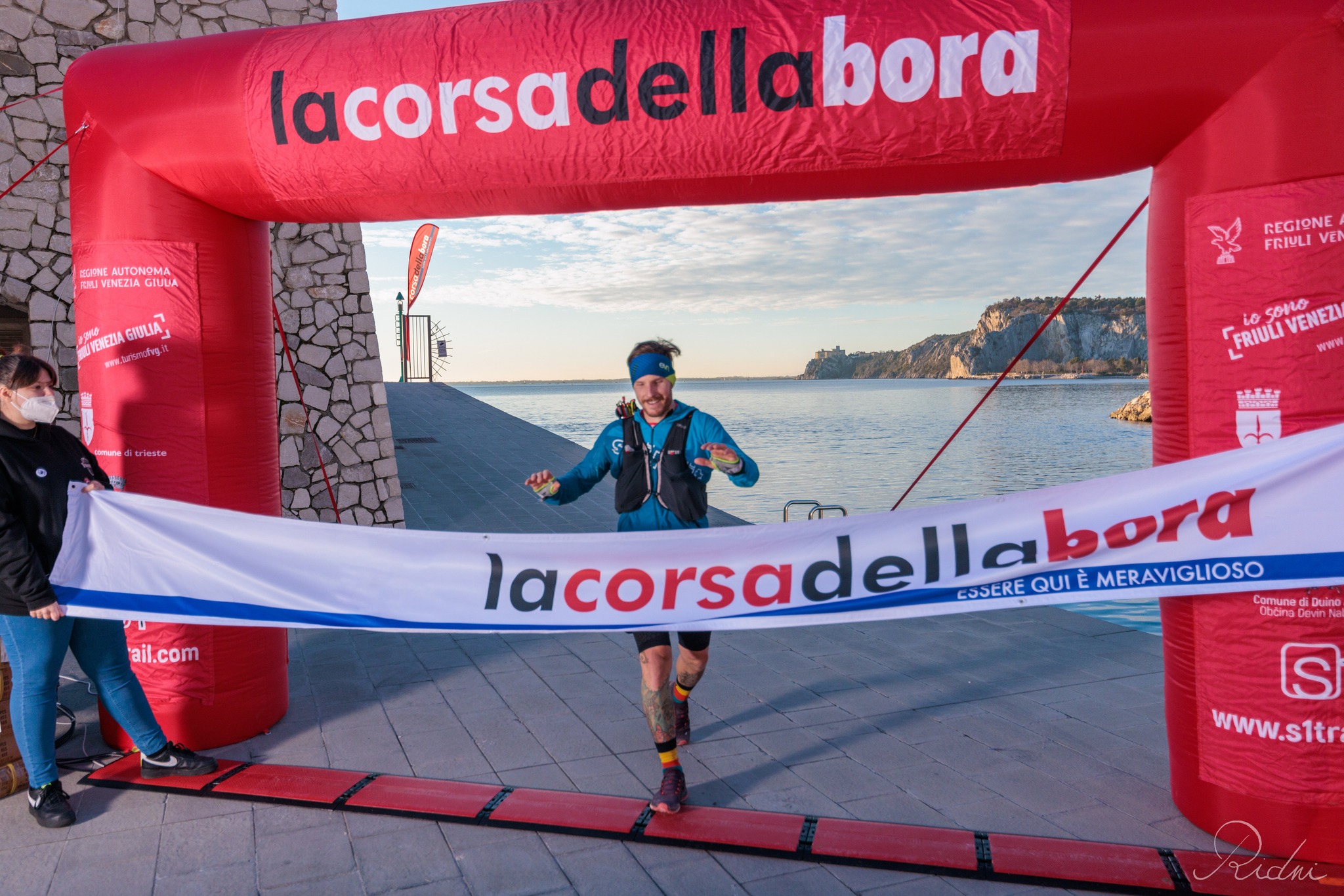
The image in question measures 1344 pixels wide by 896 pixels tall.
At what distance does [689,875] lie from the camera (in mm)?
3262

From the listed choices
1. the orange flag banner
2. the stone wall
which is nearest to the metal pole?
the orange flag banner

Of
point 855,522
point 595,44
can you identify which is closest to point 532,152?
point 595,44

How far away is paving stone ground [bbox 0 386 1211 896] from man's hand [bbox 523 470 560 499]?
4.40 feet

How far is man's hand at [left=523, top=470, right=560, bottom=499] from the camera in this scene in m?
3.91

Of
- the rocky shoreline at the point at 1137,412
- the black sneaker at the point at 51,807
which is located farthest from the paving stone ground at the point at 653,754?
the rocky shoreline at the point at 1137,412

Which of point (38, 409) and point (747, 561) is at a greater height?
point (38, 409)

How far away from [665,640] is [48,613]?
259 centimetres

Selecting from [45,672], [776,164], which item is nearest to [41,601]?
[45,672]

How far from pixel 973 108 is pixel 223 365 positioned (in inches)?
145

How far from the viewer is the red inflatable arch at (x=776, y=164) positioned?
325 cm

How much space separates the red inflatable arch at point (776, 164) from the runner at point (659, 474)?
0.90m

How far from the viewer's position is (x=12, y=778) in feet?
13.2

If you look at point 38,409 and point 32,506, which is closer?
point 38,409

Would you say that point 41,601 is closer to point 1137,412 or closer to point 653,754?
point 653,754
